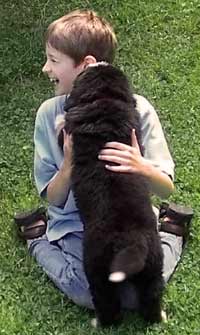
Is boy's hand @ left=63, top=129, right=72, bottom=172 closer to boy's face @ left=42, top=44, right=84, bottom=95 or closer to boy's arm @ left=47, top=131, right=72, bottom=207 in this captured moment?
boy's arm @ left=47, top=131, right=72, bottom=207

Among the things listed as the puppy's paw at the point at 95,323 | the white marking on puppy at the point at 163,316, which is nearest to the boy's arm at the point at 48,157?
the puppy's paw at the point at 95,323

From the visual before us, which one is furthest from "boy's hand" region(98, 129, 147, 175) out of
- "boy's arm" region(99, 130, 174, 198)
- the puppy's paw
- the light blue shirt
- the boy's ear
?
the puppy's paw

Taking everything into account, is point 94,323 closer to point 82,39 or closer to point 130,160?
point 130,160

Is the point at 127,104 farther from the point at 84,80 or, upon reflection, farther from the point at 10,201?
the point at 10,201

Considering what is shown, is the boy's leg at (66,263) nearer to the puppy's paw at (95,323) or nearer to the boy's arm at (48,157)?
the puppy's paw at (95,323)

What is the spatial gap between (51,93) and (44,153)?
54.5 inches

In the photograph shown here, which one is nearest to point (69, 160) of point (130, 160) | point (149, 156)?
point (130, 160)

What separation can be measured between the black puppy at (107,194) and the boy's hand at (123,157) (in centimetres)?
2

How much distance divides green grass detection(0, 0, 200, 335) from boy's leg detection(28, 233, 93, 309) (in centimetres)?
5

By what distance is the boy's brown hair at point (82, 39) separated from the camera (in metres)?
3.57

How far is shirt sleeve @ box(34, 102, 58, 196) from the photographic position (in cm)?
371

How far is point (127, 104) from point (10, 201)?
3.87 ft

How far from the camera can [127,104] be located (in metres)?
3.29

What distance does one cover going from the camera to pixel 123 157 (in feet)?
10.5
